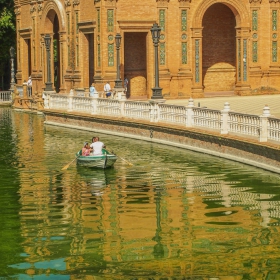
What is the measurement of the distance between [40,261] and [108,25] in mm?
31369

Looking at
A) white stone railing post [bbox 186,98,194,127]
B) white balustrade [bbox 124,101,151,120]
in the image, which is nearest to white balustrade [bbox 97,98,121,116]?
white balustrade [bbox 124,101,151,120]

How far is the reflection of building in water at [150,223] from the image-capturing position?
15.0m

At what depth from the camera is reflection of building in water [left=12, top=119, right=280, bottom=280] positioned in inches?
592

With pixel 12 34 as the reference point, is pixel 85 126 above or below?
below

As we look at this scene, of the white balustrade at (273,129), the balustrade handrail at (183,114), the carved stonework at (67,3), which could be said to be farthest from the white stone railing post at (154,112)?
the carved stonework at (67,3)

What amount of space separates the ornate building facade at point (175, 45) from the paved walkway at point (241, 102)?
1.16 meters

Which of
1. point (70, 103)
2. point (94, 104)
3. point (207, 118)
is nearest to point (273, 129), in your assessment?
point (207, 118)

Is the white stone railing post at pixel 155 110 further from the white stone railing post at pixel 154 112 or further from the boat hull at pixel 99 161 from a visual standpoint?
the boat hull at pixel 99 161

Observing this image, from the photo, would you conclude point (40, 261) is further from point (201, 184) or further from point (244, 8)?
point (244, 8)

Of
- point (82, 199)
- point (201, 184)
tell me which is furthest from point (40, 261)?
point (201, 184)

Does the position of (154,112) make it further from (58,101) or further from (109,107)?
(58,101)

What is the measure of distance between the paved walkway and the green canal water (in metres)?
8.77

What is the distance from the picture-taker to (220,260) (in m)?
15.0

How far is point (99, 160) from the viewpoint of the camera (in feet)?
85.3
